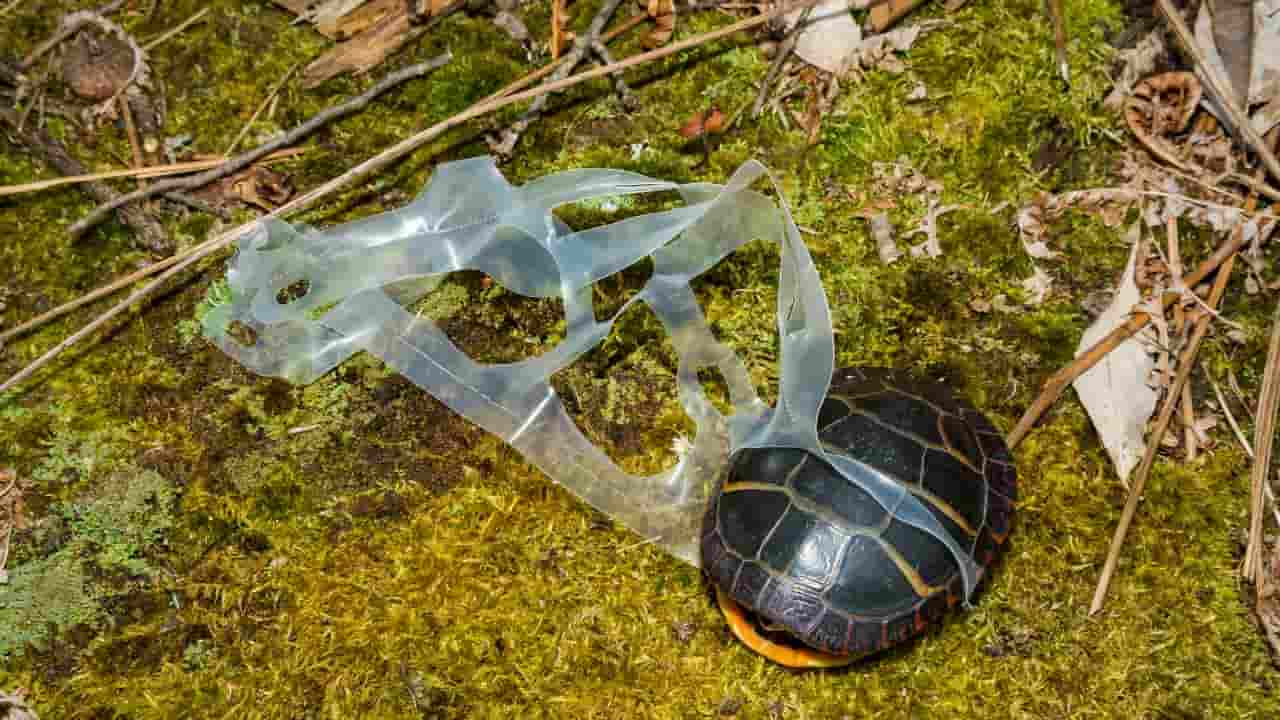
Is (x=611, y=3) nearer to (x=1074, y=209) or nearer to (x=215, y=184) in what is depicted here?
(x=215, y=184)

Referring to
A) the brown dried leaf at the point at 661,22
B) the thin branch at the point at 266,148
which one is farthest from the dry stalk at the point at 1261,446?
the thin branch at the point at 266,148

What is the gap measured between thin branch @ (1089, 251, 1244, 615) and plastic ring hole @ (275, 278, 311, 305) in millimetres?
3252

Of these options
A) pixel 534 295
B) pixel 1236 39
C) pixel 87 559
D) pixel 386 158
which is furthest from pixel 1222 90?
pixel 87 559

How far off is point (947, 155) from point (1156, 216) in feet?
2.84

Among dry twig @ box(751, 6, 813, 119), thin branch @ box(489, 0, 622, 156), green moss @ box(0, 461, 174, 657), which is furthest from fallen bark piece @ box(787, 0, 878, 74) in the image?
green moss @ box(0, 461, 174, 657)

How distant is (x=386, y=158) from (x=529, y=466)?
1427mm

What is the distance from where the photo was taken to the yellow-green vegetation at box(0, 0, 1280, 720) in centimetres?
313

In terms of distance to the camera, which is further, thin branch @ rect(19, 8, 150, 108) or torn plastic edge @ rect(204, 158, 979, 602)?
thin branch @ rect(19, 8, 150, 108)

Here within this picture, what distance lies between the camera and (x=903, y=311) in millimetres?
3465

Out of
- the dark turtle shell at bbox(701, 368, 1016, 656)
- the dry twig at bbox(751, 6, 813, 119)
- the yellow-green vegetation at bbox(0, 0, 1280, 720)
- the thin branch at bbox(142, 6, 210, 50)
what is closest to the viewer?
the dark turtle shell at bbox(701, 368, 1016, 656)

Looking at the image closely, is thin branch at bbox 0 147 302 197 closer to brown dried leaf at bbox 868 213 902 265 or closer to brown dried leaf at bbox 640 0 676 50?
brown dried leaf at bbox 640 0 676 50

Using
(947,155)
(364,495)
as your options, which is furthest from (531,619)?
(947,155)

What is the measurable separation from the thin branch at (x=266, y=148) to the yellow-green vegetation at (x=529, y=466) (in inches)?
2.5

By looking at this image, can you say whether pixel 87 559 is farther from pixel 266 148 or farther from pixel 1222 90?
pixel 1222 90
